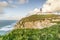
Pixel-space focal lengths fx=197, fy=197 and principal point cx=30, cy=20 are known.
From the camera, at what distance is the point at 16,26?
3258mm

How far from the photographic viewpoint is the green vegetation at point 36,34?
10.3ft

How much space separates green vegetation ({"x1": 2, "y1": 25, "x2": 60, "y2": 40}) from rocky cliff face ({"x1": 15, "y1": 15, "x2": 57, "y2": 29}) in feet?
0.22

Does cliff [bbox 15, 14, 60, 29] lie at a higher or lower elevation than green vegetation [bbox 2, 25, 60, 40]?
higher

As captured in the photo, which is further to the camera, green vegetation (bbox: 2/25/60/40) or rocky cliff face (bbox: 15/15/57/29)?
rocky cliff face (bbox: 15/15/57/29)

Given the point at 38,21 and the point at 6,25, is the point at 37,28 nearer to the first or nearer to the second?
the point at 38,21

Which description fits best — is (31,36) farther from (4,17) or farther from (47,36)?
(4,17)

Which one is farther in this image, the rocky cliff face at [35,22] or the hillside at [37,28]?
the rocky cliff face at [35,22]

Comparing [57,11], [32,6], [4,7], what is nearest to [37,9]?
[32,6]

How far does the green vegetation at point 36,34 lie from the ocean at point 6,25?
0.26ft

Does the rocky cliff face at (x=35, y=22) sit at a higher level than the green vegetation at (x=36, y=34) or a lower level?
higher

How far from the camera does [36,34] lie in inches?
125

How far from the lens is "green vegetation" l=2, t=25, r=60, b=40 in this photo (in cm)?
314

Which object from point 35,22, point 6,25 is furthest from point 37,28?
point 6,25

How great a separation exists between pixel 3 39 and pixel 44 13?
81 centimetres
